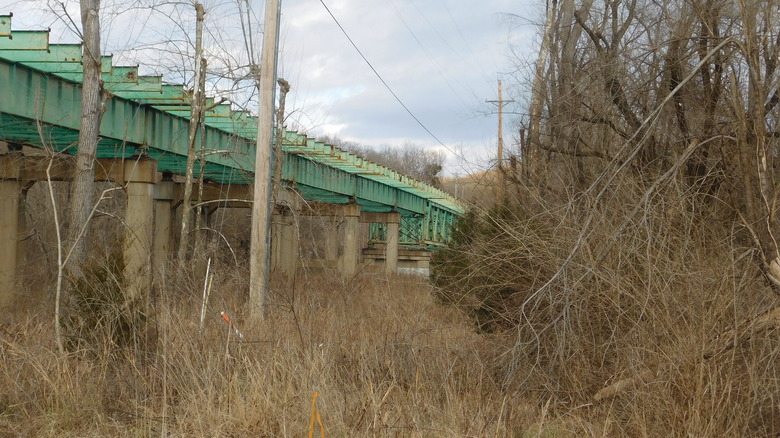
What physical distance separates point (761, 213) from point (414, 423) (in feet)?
10.6

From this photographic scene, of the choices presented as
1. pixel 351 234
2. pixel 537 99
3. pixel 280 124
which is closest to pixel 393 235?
pixel 351 234

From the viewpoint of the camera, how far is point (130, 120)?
19.9 metres

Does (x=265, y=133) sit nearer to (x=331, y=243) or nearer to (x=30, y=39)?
(x=331, y=243)

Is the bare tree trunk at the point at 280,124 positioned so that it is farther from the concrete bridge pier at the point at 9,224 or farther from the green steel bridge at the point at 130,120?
the concrete bridge pier at the point at 9,224

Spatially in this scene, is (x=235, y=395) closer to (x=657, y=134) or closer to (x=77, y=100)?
(x=657, y=134)

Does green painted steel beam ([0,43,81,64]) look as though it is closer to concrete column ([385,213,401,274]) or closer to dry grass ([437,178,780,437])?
dry grass ([437,178,780,437])

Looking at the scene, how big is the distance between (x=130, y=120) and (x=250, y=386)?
14157mm

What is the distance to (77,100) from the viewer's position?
18.2m

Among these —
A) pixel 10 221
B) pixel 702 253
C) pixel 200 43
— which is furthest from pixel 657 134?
pixel 10 221

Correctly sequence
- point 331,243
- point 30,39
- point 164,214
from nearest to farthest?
point 30,39, point 331,243, point 164,214

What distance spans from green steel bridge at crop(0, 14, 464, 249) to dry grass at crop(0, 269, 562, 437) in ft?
10.1

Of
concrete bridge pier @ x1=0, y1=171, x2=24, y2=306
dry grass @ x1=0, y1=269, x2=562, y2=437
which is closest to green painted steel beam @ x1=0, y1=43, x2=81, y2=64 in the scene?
concrete bridge pier @ x1=0, y1=171, x2=24, y2=306

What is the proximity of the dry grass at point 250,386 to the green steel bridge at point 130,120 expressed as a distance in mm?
3079

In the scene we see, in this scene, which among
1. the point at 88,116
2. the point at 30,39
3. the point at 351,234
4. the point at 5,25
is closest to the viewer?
the point at 5,25
